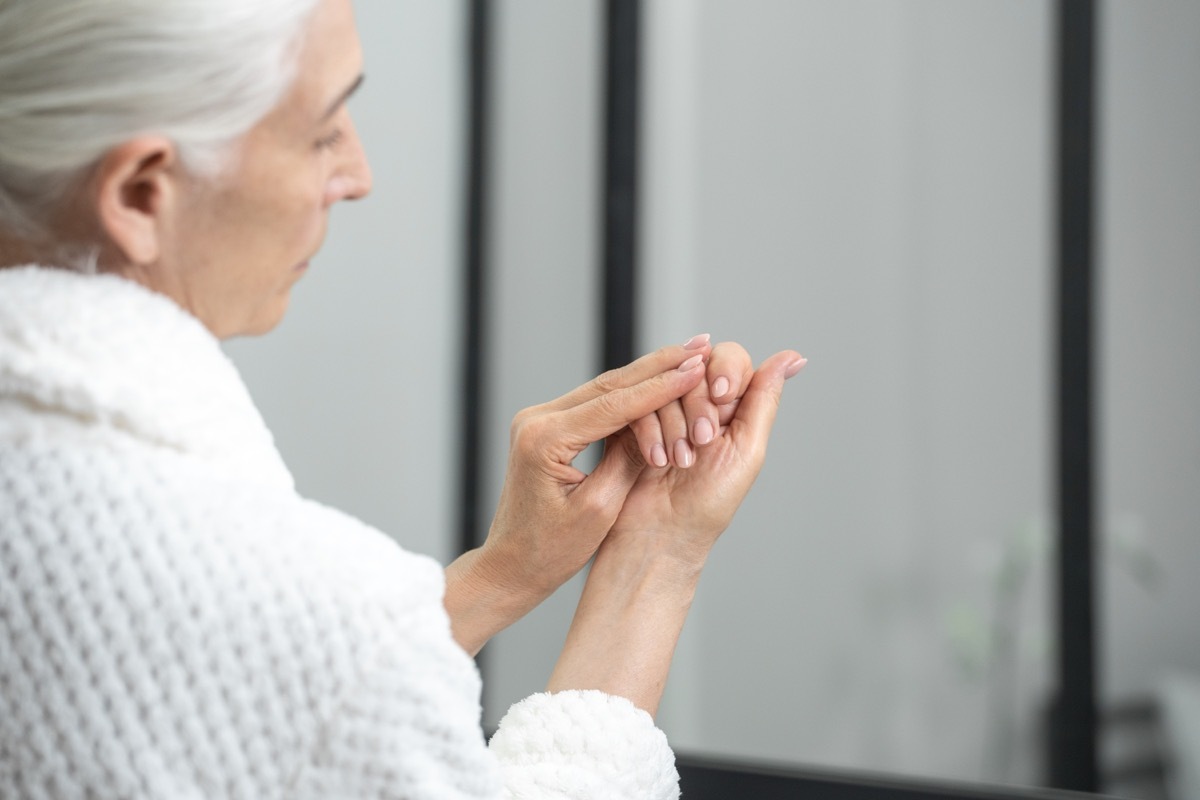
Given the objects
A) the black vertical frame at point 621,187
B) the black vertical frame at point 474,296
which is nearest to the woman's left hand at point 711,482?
the black vertical frame at point 621,187

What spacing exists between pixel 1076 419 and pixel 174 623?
1.47m

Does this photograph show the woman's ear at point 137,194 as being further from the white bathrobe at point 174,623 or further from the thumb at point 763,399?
the thumb at point 763,399

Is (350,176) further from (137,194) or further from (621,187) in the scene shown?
(621,187)

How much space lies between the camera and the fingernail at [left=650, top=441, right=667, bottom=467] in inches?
35.7

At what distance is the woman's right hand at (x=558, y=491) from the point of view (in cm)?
90

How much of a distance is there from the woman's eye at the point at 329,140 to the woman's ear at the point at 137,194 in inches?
3.6

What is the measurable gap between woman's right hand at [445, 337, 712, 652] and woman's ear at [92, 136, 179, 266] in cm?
38

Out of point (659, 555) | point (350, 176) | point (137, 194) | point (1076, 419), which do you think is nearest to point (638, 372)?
point (659, 555)

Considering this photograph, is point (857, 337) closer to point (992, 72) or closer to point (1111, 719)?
point (992, 72)

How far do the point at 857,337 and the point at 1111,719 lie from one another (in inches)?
28.0

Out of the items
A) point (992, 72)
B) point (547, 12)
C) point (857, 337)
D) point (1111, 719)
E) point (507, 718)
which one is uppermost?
point (547, 12)

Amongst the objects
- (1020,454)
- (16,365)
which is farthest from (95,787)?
(1020,454)

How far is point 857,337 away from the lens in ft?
6.18

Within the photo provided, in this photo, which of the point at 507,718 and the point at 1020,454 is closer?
the point at 507,718
